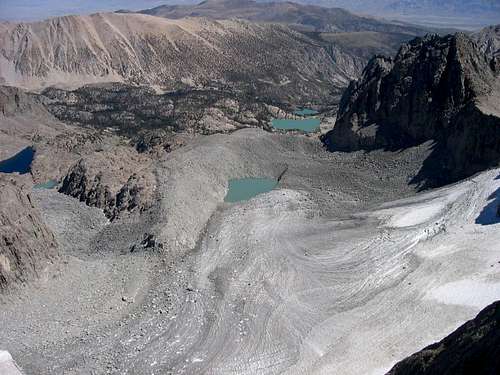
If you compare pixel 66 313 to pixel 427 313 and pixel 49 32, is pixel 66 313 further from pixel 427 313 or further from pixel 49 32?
pixel 49 32

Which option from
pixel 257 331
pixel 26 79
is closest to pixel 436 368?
pixel 257 331

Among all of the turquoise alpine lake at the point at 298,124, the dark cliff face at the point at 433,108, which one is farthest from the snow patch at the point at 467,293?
the turquoise alpine lake at the point at 298,124

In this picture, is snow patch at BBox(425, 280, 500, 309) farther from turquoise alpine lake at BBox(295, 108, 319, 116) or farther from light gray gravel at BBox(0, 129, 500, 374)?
turquoise alpine lake at BBox(295, 108, 319, 116)

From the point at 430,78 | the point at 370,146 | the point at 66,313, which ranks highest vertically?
the point at 430,78

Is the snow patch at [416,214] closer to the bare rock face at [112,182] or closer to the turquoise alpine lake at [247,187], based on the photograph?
the turquoise alpine lake at [247,187]

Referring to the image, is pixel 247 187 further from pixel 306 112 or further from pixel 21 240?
pixel 306 112

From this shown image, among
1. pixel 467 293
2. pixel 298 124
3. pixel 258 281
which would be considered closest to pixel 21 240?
pixel 258 281
